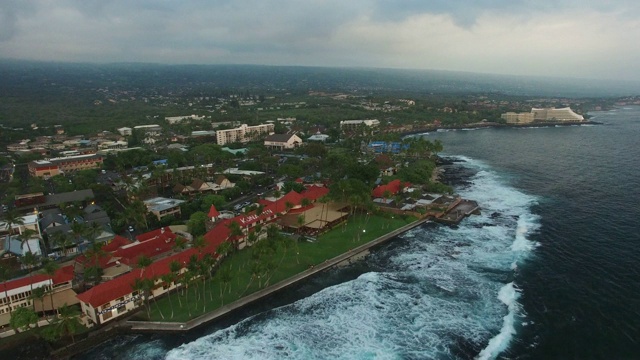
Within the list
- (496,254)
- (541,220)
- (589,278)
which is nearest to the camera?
(589,278)

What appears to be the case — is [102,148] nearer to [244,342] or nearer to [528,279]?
[244,342]

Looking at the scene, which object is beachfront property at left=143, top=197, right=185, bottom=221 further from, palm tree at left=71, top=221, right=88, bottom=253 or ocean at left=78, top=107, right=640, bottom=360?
ocean at left=78, top=107, right=640, bottom=360

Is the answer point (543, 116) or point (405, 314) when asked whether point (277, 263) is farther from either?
point (543, 116)

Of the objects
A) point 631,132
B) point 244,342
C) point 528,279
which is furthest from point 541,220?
point 631,132

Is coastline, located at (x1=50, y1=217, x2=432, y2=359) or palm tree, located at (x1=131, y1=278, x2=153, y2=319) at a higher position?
palm tree, located at (x1=131, y1=278, x2=153, y2=319)

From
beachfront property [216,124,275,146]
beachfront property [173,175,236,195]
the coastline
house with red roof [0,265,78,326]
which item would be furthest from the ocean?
beachfront property [216,124,275,146]

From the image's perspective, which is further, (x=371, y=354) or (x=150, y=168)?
(x=150, y=168)

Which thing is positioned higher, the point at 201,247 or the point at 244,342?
the point at 201,247
